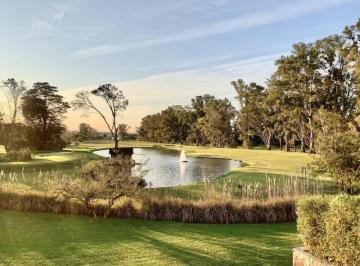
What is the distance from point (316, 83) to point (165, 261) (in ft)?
141

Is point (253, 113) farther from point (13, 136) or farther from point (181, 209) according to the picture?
point (181, 209)

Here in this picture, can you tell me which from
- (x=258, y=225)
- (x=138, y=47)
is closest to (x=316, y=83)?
(x=138, y=47)

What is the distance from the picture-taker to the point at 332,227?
5527 millimetres

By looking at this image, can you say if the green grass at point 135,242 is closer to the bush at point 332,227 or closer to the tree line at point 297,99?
the bush at point 332,227

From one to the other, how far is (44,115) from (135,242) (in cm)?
4948

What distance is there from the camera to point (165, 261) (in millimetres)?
7066

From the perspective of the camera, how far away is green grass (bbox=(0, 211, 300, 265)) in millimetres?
7164

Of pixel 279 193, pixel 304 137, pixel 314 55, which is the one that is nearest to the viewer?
pixel 279 193

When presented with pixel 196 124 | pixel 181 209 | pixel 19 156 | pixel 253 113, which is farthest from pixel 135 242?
pixel 196 124

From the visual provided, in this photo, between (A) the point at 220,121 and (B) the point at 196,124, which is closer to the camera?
(A) the point at 220,121

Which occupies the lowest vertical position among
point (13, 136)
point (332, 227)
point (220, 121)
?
point (332, 227)

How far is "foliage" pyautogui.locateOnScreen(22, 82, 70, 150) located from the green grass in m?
43.4

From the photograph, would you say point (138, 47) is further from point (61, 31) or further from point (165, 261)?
point (165, 261)

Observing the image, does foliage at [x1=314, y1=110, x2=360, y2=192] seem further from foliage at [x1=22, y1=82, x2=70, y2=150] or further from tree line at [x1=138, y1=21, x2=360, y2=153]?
foliage at [x1=22, y1=82, x2=70, y2=150]
